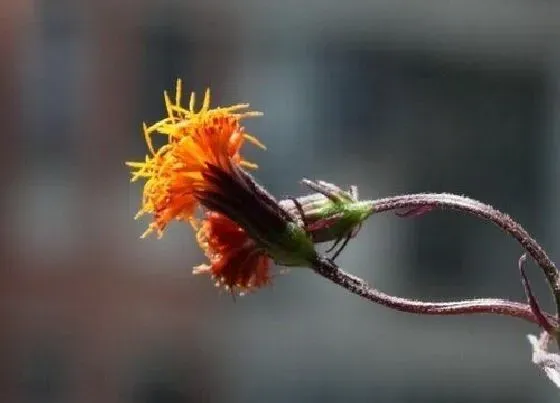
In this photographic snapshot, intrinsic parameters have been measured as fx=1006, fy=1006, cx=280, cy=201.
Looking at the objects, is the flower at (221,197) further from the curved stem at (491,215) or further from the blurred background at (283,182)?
the blurred background at (283,182)

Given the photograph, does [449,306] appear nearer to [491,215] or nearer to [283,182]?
[491,215]

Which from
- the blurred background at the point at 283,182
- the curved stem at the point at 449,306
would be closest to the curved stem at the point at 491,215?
the curved stem at the point at 449,306

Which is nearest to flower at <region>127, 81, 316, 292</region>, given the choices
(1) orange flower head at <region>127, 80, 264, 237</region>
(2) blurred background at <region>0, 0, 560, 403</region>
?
(1) orange flower head at <region>127, 80, 264, 237</region>

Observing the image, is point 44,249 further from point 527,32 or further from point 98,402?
point 527,32

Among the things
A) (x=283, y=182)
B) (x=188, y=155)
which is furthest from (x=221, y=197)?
(x=283, y=182)

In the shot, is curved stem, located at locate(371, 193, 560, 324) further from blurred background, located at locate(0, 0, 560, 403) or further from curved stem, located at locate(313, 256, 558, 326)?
blurred background, located at locate(0, 0, 560, 403)

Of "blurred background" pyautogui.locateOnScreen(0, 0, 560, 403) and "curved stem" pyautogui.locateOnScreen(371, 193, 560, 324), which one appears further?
"blurred background" pyautogui.locateOnScreen(0, 0, 560, 403)
